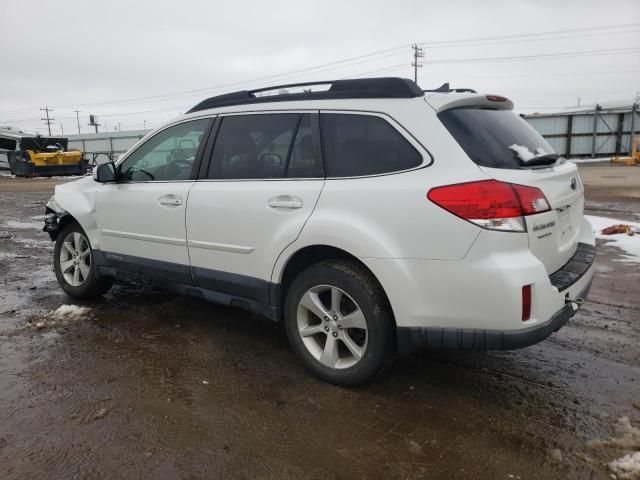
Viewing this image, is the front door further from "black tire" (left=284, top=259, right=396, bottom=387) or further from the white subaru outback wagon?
"black tire" (left=284, top=259, right=396, bottom=387)

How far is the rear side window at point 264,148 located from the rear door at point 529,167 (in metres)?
0.91

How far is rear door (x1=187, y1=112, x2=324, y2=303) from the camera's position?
321cm

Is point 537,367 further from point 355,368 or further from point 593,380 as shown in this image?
point 355,368

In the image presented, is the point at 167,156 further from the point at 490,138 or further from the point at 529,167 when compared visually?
the point at 529,167

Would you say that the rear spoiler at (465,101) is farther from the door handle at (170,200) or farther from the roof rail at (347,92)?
the door handle at (170,200)

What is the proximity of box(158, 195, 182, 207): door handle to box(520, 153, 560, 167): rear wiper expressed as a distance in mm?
2434

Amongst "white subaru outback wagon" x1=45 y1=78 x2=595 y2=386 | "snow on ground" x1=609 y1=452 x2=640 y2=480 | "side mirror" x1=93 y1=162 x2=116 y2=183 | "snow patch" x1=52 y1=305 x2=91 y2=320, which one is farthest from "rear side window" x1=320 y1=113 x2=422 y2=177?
"snow patch" x1=52 y1=305 x2=91 y2=320

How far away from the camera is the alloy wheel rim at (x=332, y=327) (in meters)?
3.04

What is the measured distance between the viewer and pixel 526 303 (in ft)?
8.35

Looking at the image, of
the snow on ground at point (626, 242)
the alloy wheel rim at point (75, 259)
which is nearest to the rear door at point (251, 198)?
the alloy wheel rim at point (75, 259)

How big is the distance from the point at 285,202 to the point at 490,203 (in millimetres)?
1262

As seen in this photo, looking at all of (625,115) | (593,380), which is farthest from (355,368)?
(625,115)

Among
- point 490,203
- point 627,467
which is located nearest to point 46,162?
point 490,203

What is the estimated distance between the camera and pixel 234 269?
354 centimetres
